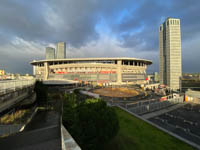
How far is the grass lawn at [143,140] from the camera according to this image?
35.9 feet

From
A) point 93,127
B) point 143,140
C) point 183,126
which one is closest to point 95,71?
point 183,126

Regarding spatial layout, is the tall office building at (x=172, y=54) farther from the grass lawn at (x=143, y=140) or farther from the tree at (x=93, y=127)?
the tree at (x=93, y=127)

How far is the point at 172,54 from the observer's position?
3691 inches

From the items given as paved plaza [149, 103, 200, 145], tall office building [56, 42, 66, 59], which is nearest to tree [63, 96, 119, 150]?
paved plaza [149, 103, 200, 145]

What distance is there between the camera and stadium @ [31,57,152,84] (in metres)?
64.7

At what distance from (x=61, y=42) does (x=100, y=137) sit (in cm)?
20631

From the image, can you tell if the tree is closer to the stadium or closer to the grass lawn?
the grass lawn

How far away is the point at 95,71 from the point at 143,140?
183 ft

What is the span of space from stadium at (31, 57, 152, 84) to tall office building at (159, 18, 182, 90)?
4119 centimetres

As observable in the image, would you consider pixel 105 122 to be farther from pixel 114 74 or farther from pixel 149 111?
pixel 114 74

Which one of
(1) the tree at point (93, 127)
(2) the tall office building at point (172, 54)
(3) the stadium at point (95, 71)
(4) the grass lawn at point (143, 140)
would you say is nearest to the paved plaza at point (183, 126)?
(4) the grass lawn at point (143, 140)

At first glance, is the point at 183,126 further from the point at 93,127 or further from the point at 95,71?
the point at 95,71

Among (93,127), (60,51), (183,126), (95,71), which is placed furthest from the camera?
(60,51)

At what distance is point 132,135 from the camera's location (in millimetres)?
12891
